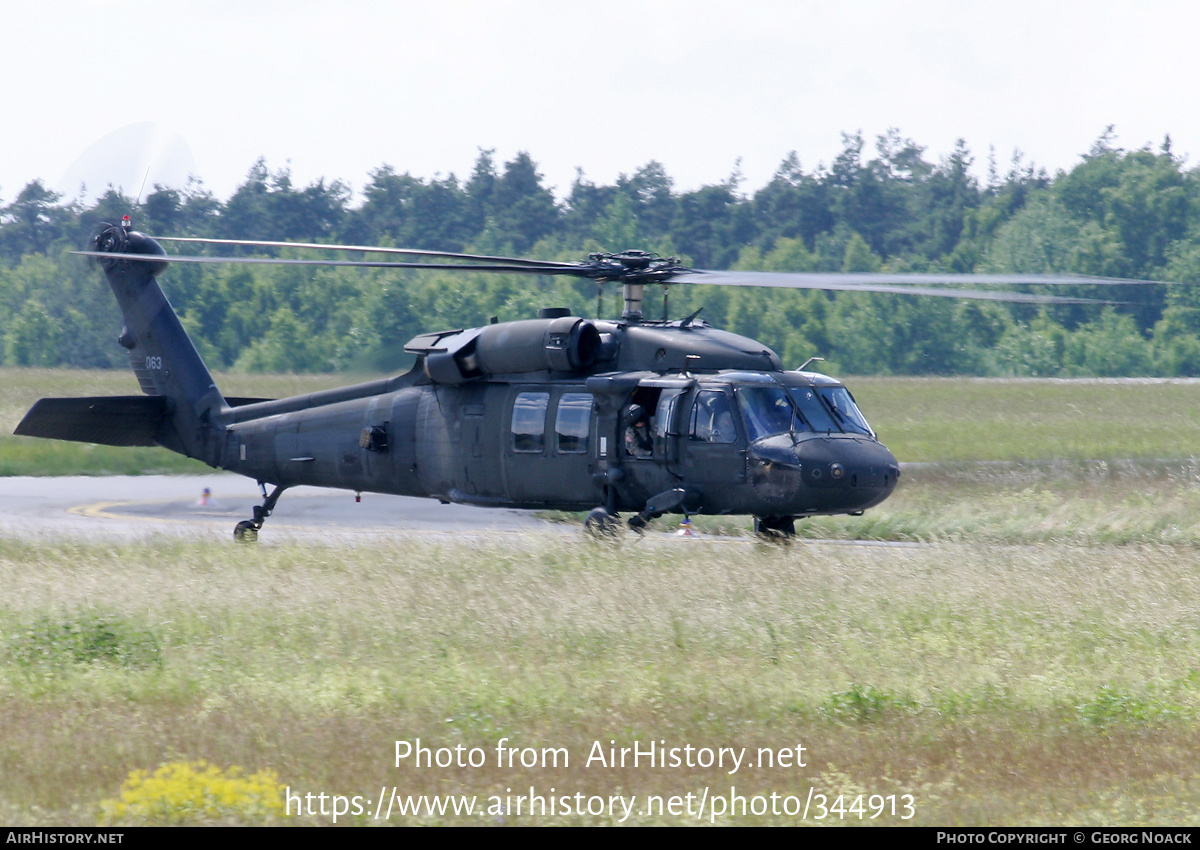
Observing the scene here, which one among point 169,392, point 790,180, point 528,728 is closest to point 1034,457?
point 169,392

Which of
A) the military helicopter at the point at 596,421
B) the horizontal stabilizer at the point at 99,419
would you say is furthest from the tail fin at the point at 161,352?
the military helicopter at the point at 596,421

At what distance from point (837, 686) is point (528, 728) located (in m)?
2.17

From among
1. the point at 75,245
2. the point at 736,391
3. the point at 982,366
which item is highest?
the point at 75,245

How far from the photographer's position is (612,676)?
29.0 ft

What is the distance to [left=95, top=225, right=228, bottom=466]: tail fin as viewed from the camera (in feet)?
58.3

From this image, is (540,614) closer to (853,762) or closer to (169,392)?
(853,762)

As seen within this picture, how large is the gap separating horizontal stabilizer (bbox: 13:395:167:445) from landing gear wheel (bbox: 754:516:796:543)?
28.6 ft

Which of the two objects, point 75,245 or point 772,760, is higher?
point 75,245

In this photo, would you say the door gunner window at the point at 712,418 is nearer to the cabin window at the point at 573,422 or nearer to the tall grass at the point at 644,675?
the tall grass at the point at 644,675

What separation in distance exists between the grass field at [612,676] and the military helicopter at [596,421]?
2.19 feet

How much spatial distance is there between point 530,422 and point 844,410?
336 centimetres

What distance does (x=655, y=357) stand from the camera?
554 inches

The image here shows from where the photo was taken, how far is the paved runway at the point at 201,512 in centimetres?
1888

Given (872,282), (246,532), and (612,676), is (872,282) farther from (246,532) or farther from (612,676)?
(246,532)
